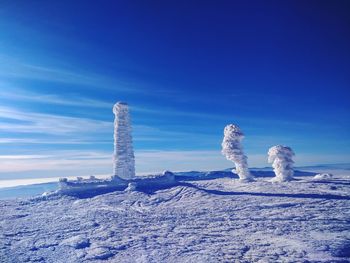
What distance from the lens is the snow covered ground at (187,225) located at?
33906mm

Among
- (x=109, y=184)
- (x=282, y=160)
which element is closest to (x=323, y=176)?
(x=282, y=160)

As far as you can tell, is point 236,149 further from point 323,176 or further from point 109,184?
point 109,184

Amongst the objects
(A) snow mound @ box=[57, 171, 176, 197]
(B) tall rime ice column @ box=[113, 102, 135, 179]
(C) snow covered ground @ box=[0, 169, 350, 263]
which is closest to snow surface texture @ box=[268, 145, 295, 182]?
(C) snow covered ground @ box=[0, 169, 350, 263]

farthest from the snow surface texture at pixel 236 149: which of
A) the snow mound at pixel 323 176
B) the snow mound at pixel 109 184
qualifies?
the snow mound at pixel 323 176

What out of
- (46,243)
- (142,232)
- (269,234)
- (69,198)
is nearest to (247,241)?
(269,234)

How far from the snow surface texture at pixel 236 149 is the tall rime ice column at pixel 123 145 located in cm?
2289

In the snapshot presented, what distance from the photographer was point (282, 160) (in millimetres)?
72688

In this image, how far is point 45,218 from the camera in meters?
52.4

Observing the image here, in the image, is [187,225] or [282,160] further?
[282,160]

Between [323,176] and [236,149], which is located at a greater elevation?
[236,149]

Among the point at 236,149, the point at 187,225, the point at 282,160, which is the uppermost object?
the point at 236,149

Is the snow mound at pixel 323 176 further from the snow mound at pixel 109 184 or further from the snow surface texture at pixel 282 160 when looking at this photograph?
the snow mound at pixel 109 184

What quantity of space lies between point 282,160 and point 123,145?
36.6 metres

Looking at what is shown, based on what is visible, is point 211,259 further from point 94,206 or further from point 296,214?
point 94,206
